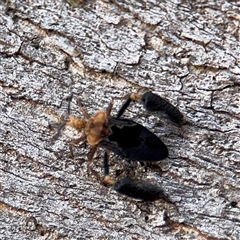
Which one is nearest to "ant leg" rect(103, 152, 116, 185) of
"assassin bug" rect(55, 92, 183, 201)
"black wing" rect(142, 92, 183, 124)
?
"assassin bug" rect(55, 92, 183, 201)

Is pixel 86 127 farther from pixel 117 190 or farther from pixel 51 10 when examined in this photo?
pixel 51 10

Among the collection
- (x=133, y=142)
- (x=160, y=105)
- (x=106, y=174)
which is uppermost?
(x=160, y=105)

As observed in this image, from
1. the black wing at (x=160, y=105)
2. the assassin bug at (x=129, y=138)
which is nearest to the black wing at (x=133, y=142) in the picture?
the assassin bug at (x=129, y=138)

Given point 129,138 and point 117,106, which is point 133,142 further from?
point 117,106

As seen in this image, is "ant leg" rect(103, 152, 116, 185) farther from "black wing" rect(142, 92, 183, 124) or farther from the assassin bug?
"black wing" rect(142, 92, 183, 124)

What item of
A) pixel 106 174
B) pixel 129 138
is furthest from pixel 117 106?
pixel 106 174

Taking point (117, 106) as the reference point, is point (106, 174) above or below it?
below

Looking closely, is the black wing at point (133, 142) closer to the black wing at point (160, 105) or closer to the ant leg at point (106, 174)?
the ant leg at point (106, 174)
